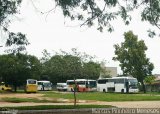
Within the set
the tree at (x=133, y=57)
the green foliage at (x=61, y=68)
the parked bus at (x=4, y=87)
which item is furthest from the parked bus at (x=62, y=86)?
the tree at (x=133, y=57)

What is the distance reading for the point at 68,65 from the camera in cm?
4378

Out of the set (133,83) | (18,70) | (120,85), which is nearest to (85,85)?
(120,85)

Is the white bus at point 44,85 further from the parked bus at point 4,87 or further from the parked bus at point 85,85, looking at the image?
the parked bus at point 4,87

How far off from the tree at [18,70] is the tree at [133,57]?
12.8m

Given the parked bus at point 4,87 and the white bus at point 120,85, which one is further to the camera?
the parked bus at point 4,87

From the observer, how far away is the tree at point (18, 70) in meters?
60.4

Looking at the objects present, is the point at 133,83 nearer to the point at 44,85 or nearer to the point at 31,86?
the point at 31,86

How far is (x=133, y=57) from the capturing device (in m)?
60.4

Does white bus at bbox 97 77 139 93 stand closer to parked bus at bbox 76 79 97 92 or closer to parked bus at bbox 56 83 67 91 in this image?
parked bus at bbox 76 79 97 92

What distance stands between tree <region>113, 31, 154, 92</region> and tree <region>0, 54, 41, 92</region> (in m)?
12.8

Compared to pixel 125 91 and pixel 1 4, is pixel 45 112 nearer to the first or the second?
pixel 1 4

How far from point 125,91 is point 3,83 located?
67.3ft

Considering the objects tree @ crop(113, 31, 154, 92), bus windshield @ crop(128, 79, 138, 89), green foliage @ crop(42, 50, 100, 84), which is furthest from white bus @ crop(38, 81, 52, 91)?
bus windshield @ crop(128, 79, 138, 89)

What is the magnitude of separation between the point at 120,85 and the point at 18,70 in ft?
50.9
